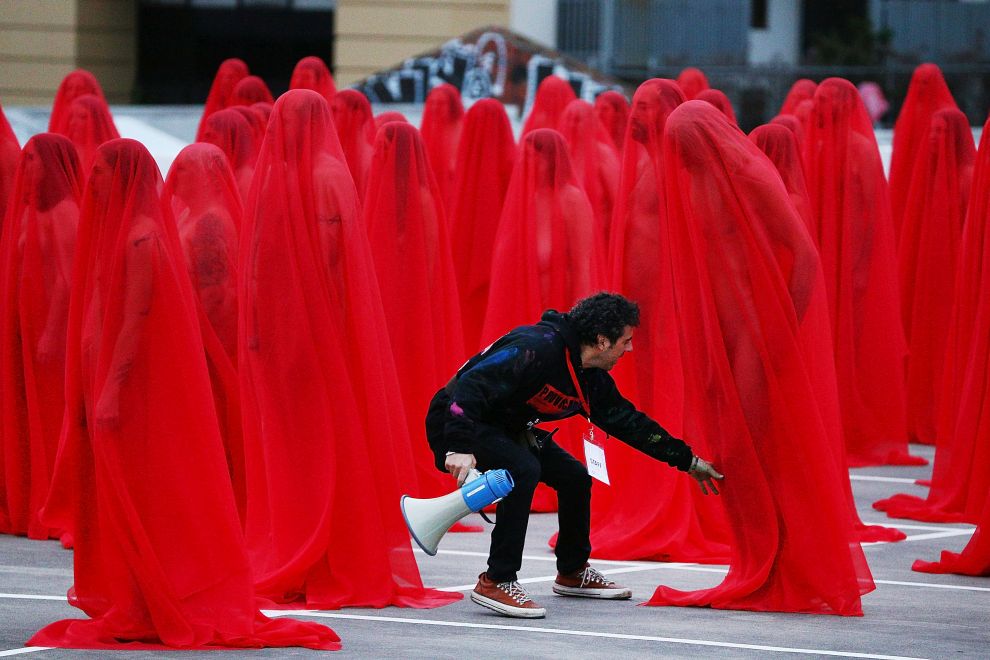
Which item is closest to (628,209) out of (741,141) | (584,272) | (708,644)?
(584,272)

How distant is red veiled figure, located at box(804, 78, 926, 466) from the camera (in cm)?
1123

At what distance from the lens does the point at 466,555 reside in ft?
26.3

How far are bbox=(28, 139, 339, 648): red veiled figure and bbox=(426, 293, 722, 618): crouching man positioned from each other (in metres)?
0.91

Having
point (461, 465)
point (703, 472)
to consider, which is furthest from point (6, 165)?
point (703, 472)

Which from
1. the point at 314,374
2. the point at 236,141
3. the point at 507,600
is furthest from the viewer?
the point at 236,141

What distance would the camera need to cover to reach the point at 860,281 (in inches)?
446

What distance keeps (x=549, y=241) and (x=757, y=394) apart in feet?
9.47

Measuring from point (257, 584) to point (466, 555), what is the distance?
1426 millimetres

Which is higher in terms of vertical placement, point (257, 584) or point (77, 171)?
point (77, 171)

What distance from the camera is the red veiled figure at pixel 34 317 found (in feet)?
28.2

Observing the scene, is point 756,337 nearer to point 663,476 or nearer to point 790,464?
point 790,464

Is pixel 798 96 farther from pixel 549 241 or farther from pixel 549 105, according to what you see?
pixel 549 241

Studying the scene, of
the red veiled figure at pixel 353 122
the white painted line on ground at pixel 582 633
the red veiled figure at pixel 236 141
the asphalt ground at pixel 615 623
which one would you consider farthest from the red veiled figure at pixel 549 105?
the white painted line on ground at pixel 582 633

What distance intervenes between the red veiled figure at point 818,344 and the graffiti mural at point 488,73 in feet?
30.3
